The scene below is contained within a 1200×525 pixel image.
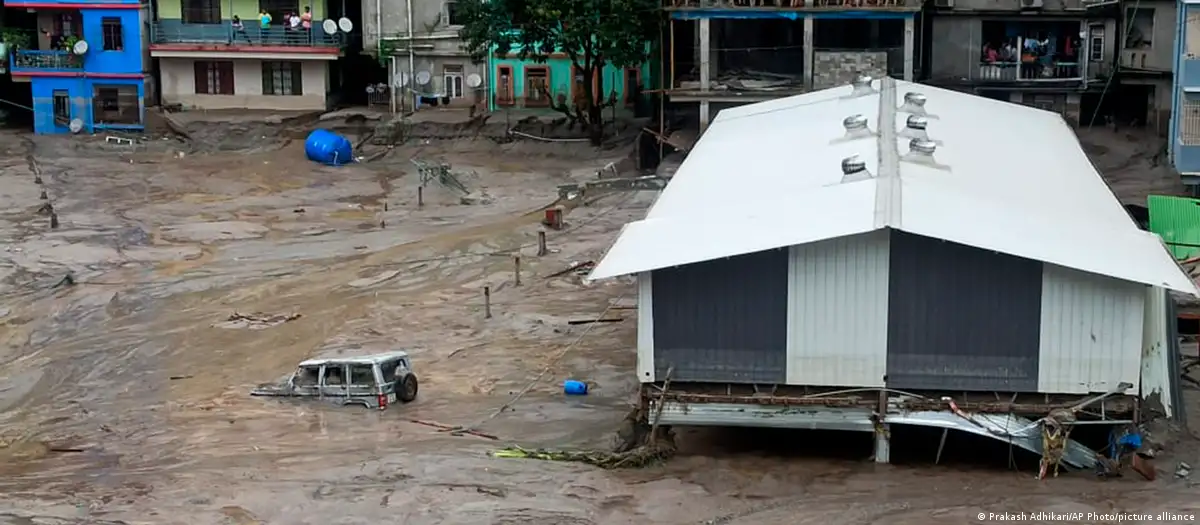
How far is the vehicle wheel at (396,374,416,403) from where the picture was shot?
89.2ft

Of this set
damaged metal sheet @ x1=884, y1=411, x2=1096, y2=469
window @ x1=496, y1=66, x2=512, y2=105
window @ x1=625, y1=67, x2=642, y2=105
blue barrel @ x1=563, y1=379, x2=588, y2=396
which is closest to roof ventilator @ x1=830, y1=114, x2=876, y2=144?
blue barrel @ x1=563, y1=379, x2=588, y2=396

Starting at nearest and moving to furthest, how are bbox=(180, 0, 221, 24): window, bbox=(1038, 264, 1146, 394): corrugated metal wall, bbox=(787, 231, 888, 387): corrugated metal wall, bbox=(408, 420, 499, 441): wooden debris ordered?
bbox=(1038, 264, 1146, 394): corrugated metal wall < bbox=(787, 231, 888, 387): corrugated metal wall < bbox=(408, 420, 499, 441): wooden debris < bbox=(180, 0, 221, 24): window

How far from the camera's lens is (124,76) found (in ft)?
191

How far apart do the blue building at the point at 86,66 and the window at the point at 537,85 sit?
13.4m

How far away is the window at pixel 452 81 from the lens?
59125mm

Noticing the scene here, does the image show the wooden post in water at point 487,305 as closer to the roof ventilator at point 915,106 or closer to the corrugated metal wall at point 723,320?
the roof ventilator at point 915,106

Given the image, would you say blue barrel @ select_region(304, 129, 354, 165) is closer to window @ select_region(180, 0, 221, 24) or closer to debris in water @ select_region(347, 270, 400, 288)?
window @ select_region(180, 0, 221, 24)

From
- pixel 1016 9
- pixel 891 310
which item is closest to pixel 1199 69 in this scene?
pixel 1016 9

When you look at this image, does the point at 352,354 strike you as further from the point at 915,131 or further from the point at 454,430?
the point at 915,131

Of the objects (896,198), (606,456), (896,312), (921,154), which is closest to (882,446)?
(896,312)

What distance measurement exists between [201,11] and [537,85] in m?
12.0

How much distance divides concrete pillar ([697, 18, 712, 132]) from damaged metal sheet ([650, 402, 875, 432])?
26.2 m

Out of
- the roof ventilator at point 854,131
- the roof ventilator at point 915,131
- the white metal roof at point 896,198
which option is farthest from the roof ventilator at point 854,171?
the roof ventilator at point 854,131

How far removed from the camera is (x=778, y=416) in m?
23.4
